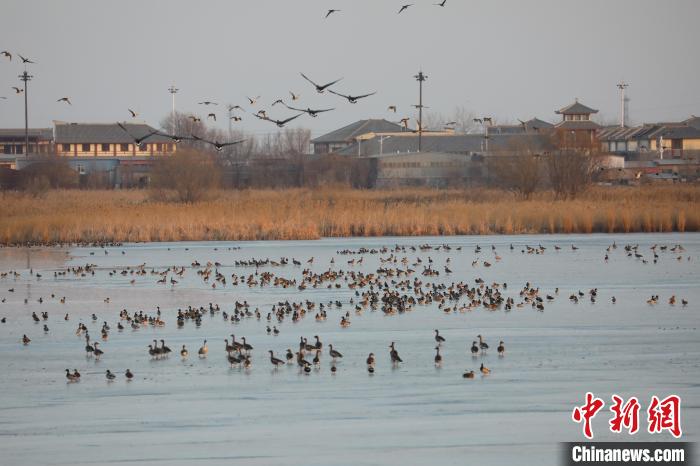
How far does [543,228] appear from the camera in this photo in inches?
1761

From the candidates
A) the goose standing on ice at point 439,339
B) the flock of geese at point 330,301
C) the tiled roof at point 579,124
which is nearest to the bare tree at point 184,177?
the flock of geese at point 330,301

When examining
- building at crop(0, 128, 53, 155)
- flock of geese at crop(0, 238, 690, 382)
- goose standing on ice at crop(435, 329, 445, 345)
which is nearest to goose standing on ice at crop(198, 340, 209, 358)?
flock of geese at crop(0, 238, 690, 382)

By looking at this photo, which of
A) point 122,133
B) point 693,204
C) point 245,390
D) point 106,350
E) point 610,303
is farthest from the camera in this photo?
point 122,133

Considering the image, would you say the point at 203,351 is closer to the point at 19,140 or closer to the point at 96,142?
the point at 96,142

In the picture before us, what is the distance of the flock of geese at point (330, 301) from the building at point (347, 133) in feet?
291

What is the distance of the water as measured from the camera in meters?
12.2

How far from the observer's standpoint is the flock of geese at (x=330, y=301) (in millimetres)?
17266

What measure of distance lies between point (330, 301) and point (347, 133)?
339 ft

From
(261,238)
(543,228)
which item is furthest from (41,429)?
(543,228)

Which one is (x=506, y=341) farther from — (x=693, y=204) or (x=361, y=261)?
(x=693, y=204)

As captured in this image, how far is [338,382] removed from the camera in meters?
15.3

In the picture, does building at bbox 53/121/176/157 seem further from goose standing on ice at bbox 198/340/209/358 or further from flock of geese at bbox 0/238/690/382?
goose standing on ice at bbox 198/340/209/358

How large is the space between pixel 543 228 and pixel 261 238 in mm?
11250

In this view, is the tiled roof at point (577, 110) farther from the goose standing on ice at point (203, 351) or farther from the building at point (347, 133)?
the goose standing on ice at point (203, 351)
